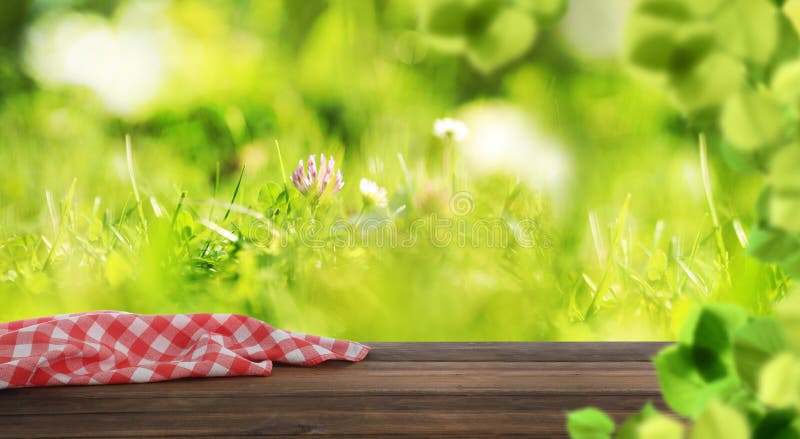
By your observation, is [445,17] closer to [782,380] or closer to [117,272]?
[782,380]

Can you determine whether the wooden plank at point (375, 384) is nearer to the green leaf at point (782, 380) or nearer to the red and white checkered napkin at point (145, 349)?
the red and white checkered napkin at point (145, 349)

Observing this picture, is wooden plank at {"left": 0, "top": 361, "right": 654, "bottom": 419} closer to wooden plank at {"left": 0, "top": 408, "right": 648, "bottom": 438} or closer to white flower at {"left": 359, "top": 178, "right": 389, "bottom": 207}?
wooden plank at {"left": 0, "top": 408, "right": 648, "bottom": 438}

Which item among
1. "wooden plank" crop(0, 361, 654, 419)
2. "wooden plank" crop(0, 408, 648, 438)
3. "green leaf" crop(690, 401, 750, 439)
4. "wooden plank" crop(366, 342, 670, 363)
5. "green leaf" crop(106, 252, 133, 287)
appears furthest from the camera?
"green leaf" crop(106, 252, 133, 287)

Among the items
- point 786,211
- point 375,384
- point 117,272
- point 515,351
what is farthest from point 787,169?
point 117,272

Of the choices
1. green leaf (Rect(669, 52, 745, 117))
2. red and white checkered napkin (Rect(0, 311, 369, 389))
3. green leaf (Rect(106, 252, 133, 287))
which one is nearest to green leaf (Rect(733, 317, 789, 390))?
green leaf (Rect(669, 52, 745, 117))

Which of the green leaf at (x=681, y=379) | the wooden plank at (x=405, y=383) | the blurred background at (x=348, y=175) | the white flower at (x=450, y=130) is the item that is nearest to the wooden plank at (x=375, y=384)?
the wooden plank at (x=405, y=383)

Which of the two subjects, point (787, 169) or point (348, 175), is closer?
point (787, 169)
